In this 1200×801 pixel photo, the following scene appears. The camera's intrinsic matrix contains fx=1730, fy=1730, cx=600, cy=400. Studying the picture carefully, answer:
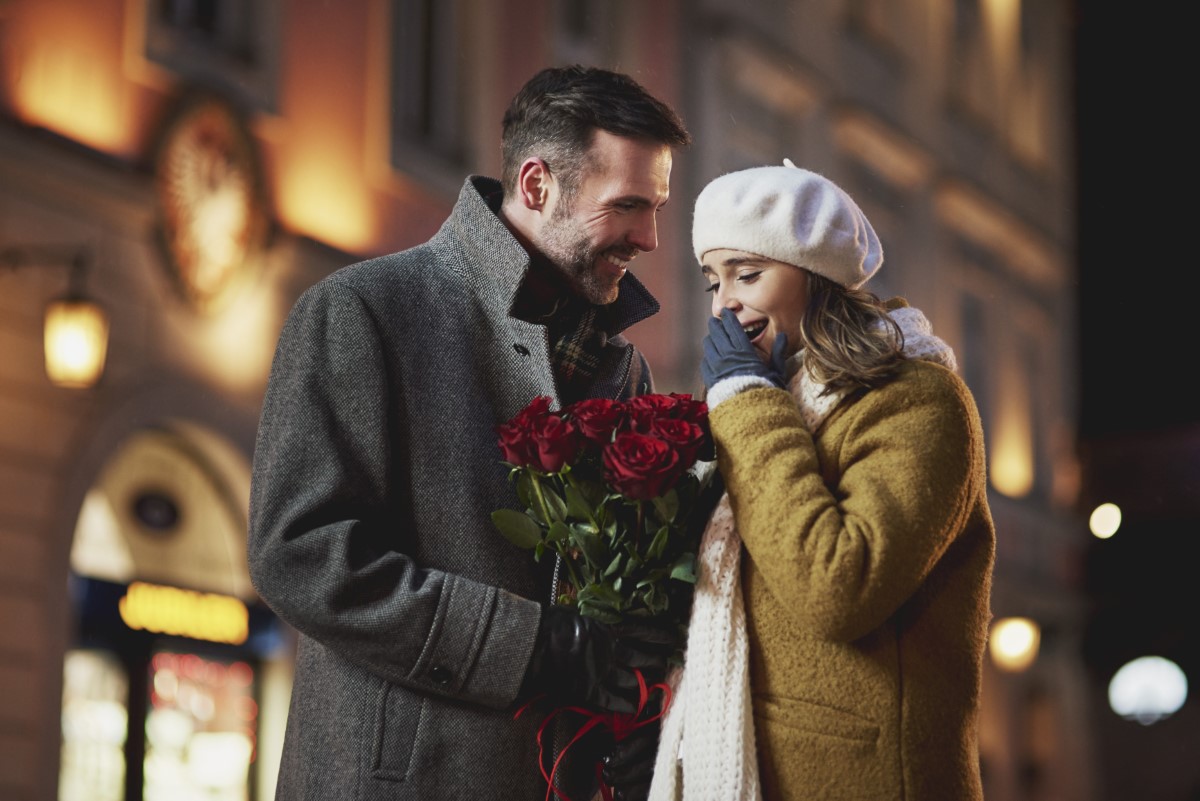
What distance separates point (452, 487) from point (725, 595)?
1.65 ft

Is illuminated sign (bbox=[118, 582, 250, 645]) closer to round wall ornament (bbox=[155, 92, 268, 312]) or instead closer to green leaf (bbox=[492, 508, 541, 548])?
round wall ornament (bbox=[155, 92, 268, 312])

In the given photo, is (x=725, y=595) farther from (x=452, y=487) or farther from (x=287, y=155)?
(x=287, y=155)

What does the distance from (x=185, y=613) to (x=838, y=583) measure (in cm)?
783

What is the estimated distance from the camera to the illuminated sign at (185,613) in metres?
9.38

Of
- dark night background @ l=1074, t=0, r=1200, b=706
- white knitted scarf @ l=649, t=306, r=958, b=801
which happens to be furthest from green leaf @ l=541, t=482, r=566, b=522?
dark night background @ l=1074, t=0, r=1200, b=706

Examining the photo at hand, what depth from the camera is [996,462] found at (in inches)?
799

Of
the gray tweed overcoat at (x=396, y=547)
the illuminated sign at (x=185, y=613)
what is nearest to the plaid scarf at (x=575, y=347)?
the gray tweed overcoat at (x=396, y=547)

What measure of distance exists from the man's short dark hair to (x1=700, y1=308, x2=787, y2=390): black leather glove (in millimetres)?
488

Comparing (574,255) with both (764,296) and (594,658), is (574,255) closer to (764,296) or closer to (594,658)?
(764,296)

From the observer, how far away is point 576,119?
320 cm

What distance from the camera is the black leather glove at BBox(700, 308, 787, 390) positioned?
276cm

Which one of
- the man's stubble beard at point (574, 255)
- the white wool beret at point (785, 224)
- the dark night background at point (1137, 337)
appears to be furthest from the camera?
the dark night background at point (1137, 337)

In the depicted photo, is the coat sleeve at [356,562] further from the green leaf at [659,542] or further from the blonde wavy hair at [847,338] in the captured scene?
the blonde wavy hair at [847,338]

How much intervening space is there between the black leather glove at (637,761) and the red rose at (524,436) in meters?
0.47
